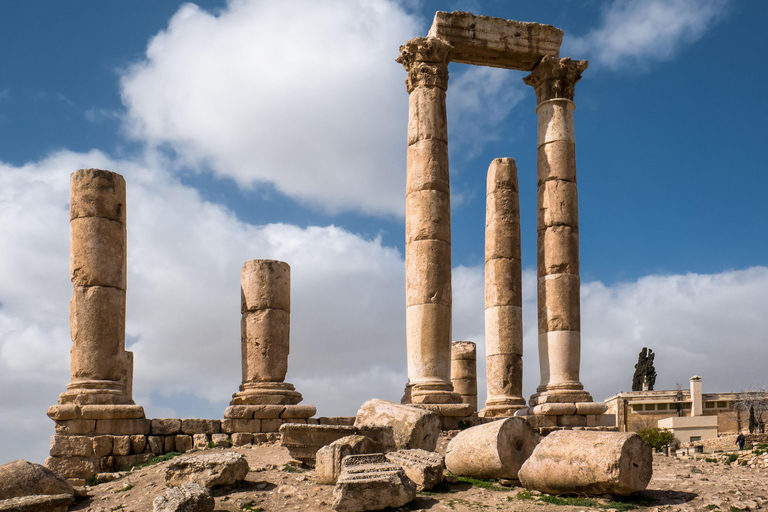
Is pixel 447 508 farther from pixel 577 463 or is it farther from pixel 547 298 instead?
pixel 547 298

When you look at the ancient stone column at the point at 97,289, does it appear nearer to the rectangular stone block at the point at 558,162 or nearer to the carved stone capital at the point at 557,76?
the rectangular stone block at the point at 558,162

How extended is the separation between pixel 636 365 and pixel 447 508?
50.2 metres

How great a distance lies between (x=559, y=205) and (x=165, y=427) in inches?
425

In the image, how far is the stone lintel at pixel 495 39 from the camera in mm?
21125

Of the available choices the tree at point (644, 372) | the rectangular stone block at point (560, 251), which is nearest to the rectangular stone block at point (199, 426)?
the rectangular stone block at point (560, 251)

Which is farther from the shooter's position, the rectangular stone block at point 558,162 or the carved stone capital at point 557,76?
the carved stone capital at point 557,76

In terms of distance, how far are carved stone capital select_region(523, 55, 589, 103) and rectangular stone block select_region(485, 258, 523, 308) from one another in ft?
15.1

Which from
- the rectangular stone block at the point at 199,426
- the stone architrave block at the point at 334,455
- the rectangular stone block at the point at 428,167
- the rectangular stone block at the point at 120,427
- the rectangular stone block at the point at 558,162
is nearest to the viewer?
the stone architrave block at the point at 334,455

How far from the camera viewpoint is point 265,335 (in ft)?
59.2

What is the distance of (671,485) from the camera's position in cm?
1319

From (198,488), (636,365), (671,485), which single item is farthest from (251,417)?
(636,365)

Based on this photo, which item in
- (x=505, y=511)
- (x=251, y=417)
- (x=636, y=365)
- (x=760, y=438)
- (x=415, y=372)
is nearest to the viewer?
(x=505, y=511)

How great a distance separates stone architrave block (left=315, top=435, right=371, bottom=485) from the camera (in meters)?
12.6

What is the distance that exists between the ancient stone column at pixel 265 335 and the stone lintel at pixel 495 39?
761 cm
